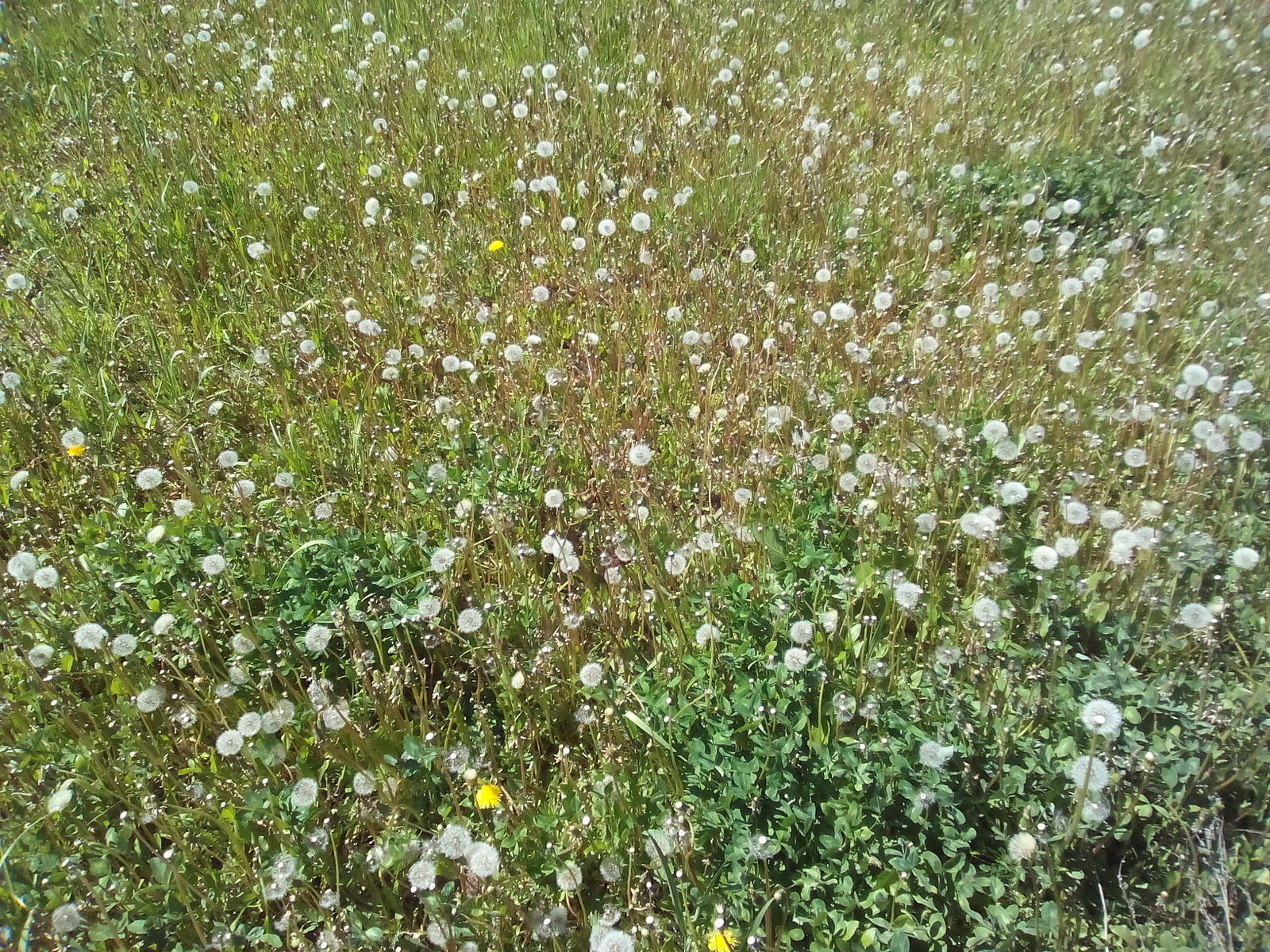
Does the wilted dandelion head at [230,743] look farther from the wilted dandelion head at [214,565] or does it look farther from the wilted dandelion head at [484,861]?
the wilted dandelion head at [484,861]

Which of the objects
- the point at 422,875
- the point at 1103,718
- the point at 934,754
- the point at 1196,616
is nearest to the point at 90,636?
the point at 422,875

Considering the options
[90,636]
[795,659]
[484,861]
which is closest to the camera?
[484,861]

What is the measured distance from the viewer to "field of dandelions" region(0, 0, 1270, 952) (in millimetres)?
1618

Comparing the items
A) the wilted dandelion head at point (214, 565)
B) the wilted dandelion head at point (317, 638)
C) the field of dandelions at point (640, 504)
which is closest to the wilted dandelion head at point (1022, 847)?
the field of dandelions at point (640, 504)

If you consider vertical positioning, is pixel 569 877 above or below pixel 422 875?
below

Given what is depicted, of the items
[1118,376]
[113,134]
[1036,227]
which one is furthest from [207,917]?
[113,134]

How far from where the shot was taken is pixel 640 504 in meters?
2.33

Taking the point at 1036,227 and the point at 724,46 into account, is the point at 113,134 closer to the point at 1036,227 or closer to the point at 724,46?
the point at 724,46

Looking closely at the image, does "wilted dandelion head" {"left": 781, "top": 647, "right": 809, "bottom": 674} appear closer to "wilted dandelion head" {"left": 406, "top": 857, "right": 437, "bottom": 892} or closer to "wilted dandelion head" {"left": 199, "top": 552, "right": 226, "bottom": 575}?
"wilted dandelion head" {"left": 406, "top": 857, "right": 437, "bottom": 892}

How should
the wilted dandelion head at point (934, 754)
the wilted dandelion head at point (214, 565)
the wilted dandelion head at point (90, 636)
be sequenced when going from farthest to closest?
the wilted dandelion head at point (214, 565), the wilted dandelion head at point (90, 636), the wilted dandelion head at point (934, 754)

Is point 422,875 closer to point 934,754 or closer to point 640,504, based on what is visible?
point 934,754

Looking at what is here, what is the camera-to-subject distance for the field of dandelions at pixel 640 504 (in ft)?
5.31

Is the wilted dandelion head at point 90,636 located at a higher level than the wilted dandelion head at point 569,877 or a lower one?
higher

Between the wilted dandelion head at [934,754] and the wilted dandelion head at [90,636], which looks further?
the wilted dandelion head at [90,636]
